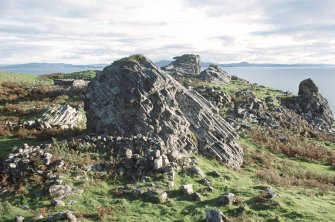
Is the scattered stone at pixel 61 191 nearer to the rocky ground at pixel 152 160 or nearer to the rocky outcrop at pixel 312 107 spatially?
the rocky ground at pixel 152 160

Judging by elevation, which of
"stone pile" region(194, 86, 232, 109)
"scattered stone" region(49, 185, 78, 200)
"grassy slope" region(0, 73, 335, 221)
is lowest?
"grassy slope" region(0, 73, 335, 221)

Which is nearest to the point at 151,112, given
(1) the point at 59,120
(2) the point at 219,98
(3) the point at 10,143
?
(3) the point at 10,143

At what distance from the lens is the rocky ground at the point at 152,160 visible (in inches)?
802

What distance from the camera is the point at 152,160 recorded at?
80.6ft

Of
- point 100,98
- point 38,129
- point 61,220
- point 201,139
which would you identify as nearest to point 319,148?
point 201,139

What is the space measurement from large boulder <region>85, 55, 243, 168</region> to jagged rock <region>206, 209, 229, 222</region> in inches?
386

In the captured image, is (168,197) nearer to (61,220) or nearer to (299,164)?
(61,220)

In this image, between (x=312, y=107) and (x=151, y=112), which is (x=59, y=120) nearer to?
(x=151, y=112)

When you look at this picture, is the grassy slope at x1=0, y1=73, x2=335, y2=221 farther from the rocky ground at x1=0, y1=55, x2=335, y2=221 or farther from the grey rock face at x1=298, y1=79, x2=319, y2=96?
the grey rock face at x1=298, y1=79, x2=319, y2=96

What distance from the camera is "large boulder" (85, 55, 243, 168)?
2970cm

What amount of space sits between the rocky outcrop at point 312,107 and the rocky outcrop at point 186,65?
4455 centimetres

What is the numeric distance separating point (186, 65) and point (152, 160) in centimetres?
8568

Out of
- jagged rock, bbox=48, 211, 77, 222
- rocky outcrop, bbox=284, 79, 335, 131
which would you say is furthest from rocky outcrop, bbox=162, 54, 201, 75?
jagged rock, bbox=48, 211, 77, 222

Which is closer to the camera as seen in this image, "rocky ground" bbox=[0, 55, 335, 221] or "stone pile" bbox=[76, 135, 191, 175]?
"rocky ground" bbox=[0, 55, 335, 221]
